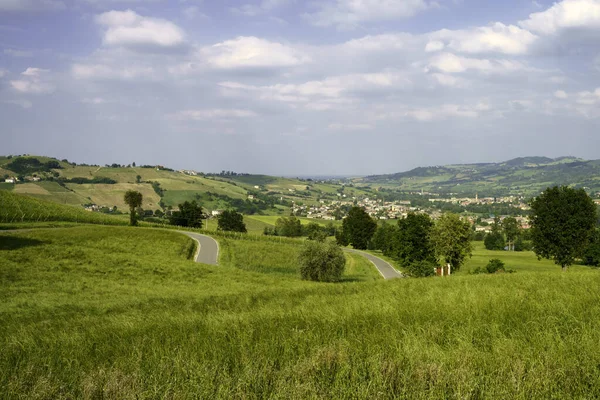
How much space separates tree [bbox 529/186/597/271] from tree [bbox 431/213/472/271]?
35.3ft

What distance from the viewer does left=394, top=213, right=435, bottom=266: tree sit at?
77.4 m

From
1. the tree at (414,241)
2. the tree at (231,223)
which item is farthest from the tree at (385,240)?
the tree at (231,223)

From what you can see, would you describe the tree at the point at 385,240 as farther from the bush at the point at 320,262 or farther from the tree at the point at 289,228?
the bush at the point at 320,262

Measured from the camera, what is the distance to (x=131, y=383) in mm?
4359

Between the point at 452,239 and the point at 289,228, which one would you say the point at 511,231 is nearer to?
the point at 289,228

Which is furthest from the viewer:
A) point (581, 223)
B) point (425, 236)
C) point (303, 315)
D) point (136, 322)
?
point (425, 236)

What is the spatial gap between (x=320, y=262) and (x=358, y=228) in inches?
2590

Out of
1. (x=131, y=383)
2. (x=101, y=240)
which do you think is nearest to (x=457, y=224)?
(x=101, y=240)

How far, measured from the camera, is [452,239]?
64.6 m

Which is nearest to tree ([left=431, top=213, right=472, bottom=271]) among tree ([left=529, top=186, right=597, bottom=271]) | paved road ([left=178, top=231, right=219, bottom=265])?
tree ([left=529, top=186, right=597, bottom=271])

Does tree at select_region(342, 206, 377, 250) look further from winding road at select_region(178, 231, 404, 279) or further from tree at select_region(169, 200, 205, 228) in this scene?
tree at select_region(169, 200, 205, 228)

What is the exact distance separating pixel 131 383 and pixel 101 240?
55.7 m

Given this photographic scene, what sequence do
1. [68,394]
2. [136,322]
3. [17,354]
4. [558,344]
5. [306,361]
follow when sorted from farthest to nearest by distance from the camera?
[136,322] < [17,354] < [558,344] < [306,361] < [68,394]

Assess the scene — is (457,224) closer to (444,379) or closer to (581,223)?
(581,223)
